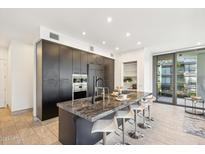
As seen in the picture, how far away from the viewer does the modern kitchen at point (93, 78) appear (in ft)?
7.57

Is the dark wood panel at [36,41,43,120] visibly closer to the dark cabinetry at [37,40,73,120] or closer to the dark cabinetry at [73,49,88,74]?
the dark cabinetry at [37,40,73,120]

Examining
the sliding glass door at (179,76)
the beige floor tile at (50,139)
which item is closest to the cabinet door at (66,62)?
the beige floor tile at (50,139)

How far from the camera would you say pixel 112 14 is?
256cm

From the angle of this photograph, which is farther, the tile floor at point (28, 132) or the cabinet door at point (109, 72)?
the cabinet door at point (109, 72)

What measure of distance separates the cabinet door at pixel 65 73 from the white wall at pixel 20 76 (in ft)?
6.39

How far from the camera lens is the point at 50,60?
3.43 meters

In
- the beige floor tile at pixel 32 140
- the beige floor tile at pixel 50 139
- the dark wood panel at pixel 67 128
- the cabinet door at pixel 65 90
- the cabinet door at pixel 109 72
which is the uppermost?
the cabinet door at pixel 109 72

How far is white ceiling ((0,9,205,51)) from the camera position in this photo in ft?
8.09

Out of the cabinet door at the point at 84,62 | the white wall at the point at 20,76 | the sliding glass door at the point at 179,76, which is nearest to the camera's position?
the white wall at the point at 20,76

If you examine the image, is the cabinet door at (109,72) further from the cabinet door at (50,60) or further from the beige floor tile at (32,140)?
the beige floor tile at (32,140)

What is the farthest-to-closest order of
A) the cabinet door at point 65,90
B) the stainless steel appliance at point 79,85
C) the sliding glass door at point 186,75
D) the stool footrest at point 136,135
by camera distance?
1. the sliding glass door at point 186,75
2. the stainless steel appliance at point 79,85
3. the cabinet door at point 65,90
4. the stool footrest at point 136,135

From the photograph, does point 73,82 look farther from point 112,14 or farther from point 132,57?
point 132,57

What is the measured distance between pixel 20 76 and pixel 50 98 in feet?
6.90

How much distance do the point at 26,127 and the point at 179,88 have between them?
655cm
